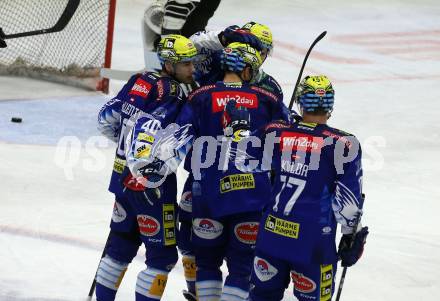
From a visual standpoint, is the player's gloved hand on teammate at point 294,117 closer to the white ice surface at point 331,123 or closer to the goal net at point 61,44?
the white ice surface at point 331,123

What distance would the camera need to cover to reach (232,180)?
18.6ft

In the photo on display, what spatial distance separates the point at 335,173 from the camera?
5117 mm

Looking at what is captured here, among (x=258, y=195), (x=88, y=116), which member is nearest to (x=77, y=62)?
(x=88, y=116)

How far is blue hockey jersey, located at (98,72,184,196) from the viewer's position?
19.1 ft

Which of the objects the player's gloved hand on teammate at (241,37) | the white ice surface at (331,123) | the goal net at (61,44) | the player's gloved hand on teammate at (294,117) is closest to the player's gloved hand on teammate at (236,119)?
the player's gloved hand on teammate at (294,117)

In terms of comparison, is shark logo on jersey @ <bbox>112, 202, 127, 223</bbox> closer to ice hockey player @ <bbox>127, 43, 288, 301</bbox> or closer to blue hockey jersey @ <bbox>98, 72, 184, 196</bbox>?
blue hockey jersey @ <bbox>98, 72, 184, 196</bbox>

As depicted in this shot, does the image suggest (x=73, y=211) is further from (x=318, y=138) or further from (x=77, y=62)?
(x=77, y=62)

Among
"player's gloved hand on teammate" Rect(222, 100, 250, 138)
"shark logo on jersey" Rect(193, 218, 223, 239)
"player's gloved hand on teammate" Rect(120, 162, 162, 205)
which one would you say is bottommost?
"shark logo on jersey" Rect(193, 218, 223, 239)

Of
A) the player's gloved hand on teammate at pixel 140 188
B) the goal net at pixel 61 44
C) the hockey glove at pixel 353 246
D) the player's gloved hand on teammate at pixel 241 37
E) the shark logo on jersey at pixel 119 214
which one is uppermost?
the player's gloved hand on teammate at pixel 241 37

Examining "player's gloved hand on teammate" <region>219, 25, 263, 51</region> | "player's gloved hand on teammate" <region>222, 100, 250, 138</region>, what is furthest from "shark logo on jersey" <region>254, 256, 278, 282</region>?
"player's gloved hand on teammate" <region>219, 25, 263, 51</region>

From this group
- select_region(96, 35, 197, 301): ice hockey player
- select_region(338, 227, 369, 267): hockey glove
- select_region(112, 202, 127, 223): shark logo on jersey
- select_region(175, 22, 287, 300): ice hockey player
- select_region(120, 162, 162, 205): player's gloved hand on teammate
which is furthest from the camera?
select_region(175, 22, 287, 300): ice hockey player

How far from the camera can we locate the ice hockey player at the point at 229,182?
18.5 feet

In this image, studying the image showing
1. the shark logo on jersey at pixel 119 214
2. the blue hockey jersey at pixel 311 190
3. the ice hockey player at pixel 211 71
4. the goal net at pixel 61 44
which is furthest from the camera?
the goal net at pixel 61 44

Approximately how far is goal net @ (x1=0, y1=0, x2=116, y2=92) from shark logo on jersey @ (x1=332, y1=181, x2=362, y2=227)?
6.64 meters
